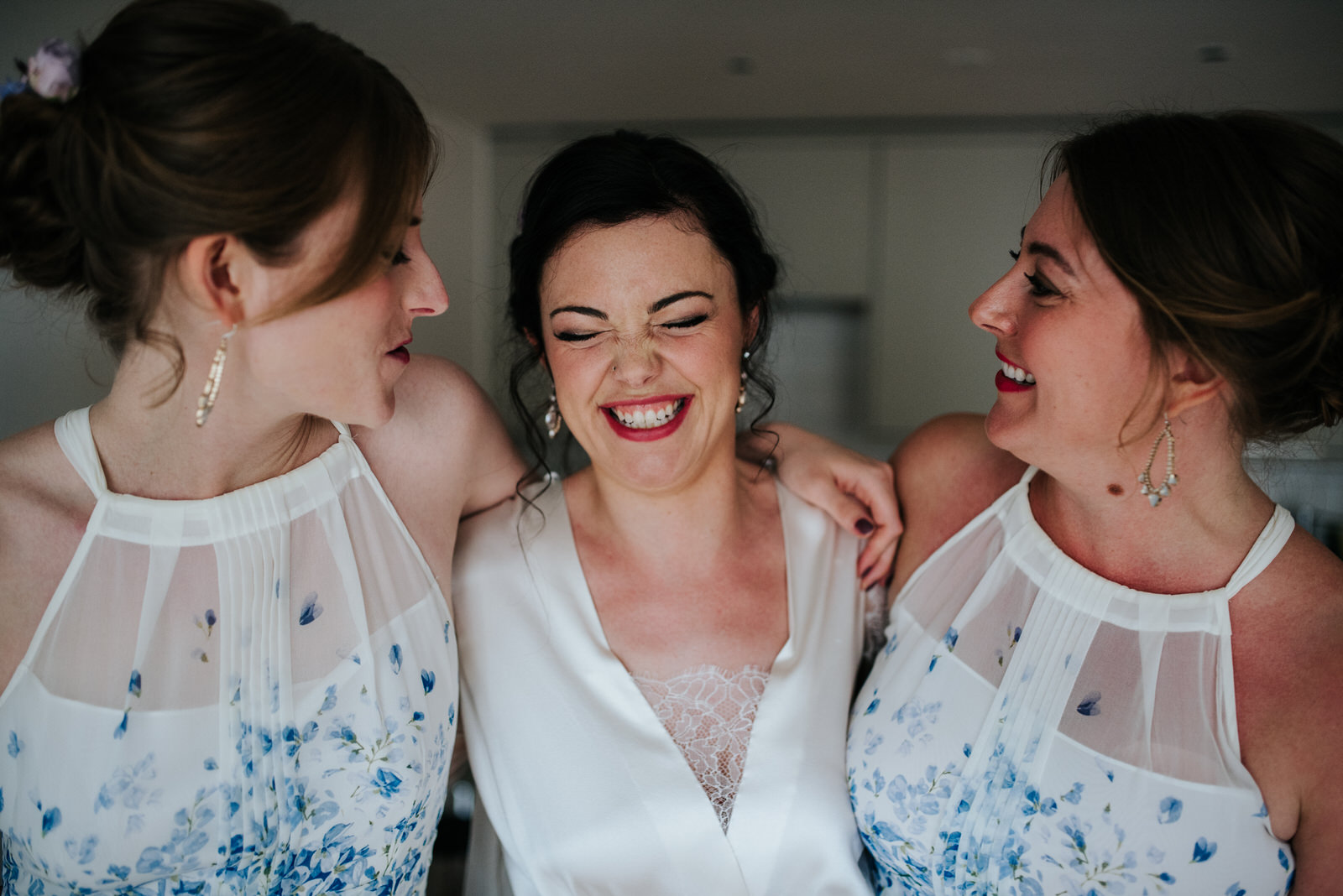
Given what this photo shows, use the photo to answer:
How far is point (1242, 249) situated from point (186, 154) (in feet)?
4.50

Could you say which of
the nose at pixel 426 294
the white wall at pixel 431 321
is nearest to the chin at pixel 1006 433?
the nose at pixel 426 294

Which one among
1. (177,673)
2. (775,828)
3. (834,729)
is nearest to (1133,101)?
(834,729)

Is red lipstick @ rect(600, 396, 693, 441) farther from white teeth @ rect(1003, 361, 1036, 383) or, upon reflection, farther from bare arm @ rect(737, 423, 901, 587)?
white teeth @ rect(1003, 361, 1036, 383)

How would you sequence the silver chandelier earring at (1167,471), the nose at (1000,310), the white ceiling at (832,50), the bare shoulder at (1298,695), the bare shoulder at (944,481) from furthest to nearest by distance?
the white ceiling at (832,50)
the bare shoulder at (944,481)
the nose at (1000,310)
the silver chandelier earring at (1167,471)
the bare shoulder at (1298,695)

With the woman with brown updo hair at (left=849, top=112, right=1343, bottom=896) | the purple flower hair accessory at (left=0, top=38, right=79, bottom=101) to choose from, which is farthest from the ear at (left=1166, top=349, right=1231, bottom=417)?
the purple flower hair accessory at (left=0, top=38, right=79, bottom=101)

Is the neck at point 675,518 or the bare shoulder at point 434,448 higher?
the bare shoulder at point 434,448

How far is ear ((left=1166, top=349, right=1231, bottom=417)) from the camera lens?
1.30 m

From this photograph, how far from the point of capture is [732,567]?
1761mm

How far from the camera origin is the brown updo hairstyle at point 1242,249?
4.00ft

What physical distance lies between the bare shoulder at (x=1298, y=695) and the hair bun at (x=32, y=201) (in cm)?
172

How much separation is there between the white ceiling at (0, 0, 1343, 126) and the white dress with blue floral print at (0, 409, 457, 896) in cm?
119

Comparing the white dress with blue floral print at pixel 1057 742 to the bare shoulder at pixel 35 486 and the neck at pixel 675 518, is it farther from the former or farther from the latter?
the bare shoulder at pixel 35 486

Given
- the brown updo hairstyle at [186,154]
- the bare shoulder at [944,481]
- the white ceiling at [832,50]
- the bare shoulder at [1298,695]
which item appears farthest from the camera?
the white ceiling at [832,50]

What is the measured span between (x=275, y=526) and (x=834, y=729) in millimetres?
985
